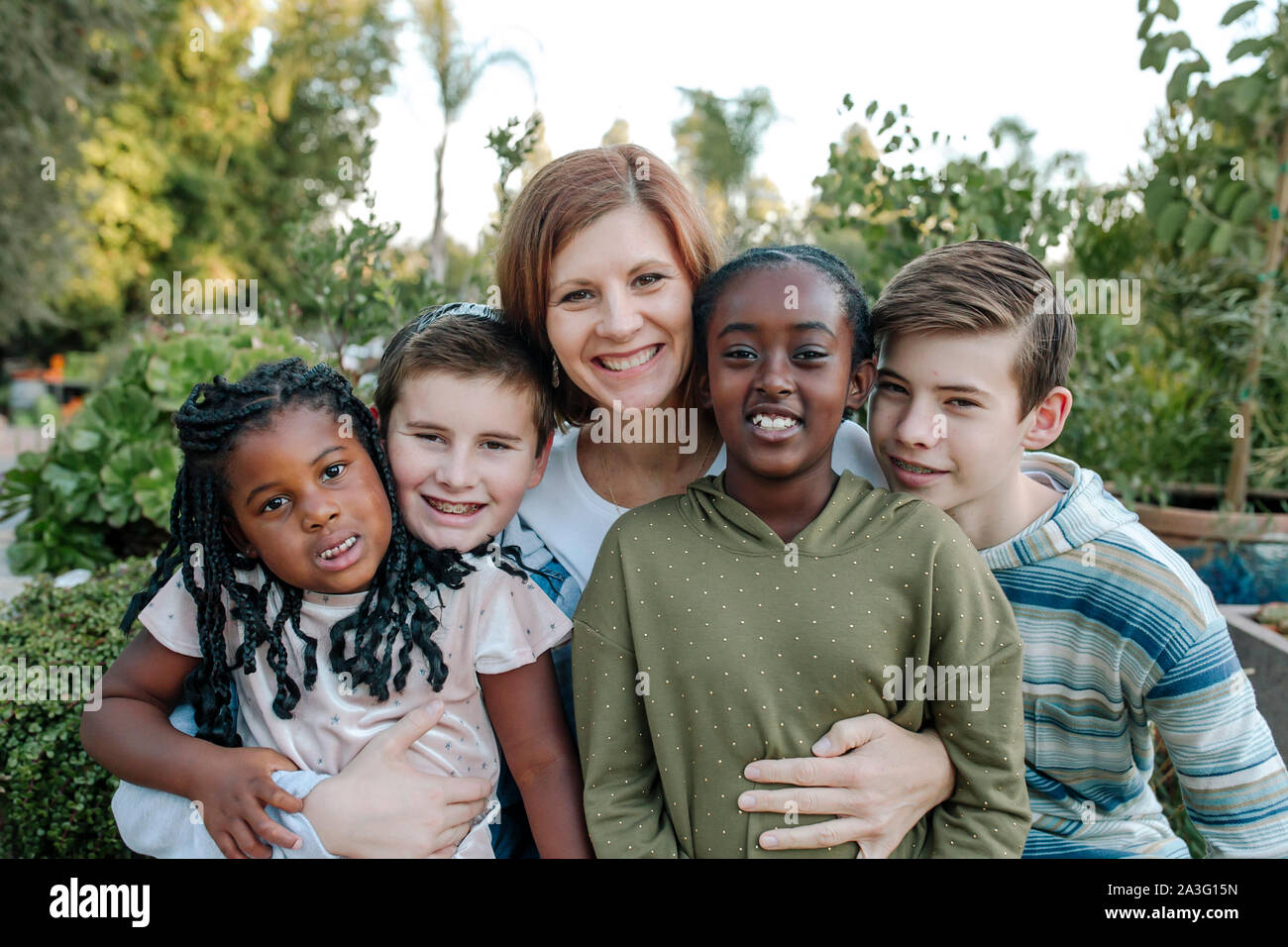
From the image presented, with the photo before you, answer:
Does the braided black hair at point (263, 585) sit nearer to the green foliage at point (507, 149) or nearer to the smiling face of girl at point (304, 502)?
the smiling face of girl at point (304, 502)

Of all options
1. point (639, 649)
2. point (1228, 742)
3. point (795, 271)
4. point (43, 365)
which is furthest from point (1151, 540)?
point (43, 365)

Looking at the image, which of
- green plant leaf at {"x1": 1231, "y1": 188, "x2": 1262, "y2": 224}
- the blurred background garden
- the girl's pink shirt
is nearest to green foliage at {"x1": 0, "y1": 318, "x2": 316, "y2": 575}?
the blurred background garden

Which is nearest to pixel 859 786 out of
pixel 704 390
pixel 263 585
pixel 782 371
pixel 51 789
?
pixel 782 371

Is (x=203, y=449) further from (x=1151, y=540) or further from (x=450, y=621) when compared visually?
(x=1151, y=540)

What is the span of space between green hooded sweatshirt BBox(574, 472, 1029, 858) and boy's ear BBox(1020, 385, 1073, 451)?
43 centimetres

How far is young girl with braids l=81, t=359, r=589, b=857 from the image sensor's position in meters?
1.82

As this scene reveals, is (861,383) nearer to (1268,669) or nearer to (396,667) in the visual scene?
(396,667)

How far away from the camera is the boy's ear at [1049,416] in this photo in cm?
209

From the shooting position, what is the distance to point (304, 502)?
1810 millimetres

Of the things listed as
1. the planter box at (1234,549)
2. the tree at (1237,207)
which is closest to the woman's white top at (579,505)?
the planter box at (1234,549)

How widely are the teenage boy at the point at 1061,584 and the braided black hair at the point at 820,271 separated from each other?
3.5 inches
